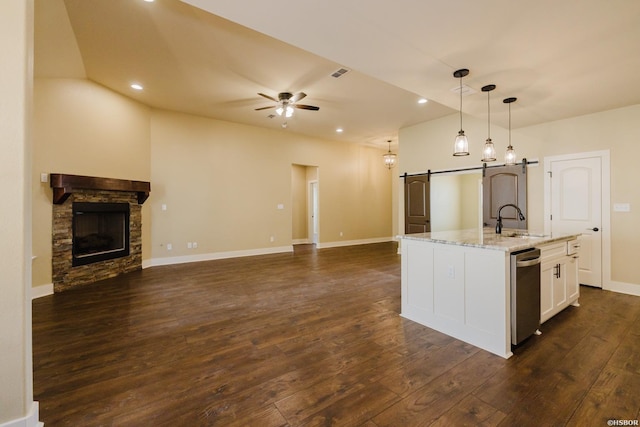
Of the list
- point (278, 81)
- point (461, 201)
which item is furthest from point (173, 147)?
point (461, 201)

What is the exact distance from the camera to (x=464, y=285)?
8.71 ft

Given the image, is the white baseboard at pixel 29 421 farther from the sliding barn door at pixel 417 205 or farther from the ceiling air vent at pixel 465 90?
the sliding barn door at pixel 417 205

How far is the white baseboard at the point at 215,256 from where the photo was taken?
5.95 meters

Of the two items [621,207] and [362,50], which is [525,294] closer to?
[362,50]

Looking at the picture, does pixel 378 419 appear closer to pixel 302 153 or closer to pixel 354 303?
pixel 354 303

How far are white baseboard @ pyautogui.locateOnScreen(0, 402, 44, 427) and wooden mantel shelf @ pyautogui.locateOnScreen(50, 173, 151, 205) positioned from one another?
11.9 ft

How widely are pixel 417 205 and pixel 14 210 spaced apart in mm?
6867

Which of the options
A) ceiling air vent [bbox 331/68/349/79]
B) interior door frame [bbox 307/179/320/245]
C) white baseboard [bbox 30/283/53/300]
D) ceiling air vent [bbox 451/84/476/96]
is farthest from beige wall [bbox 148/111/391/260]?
ceiling air vent [bbox 451/84/476/96]

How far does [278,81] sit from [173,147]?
10.3ft

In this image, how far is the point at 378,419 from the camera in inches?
65.3

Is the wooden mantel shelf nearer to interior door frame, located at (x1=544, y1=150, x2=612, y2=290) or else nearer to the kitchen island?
the kitchen island

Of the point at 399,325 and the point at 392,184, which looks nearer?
the point at 399,325

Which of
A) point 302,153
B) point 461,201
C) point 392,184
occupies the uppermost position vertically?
point 302,153

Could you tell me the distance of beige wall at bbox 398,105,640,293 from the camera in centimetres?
402
